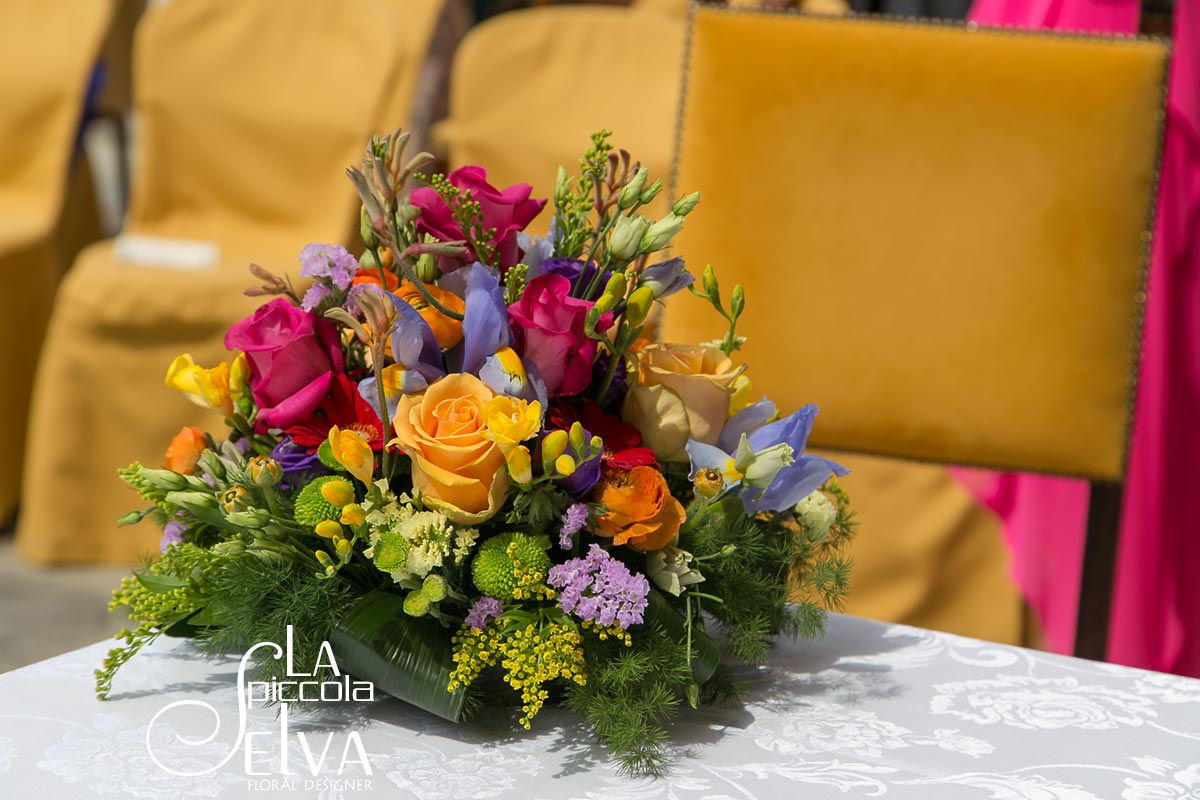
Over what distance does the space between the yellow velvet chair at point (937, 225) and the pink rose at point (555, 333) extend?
68cm

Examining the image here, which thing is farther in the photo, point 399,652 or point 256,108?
point 256,108

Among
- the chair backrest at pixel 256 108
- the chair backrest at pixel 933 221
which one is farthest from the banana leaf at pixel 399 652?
the chair backrest at pixel 256 108

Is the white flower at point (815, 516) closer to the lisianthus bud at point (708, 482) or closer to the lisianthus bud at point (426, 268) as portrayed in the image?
the lisianthus bud at point (708, 482)

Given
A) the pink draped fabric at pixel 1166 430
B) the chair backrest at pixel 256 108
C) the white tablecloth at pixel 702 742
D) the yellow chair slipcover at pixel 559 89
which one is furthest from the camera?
the chair backrest at pixel 256 108

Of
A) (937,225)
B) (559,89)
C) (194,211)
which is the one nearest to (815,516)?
(937,225)

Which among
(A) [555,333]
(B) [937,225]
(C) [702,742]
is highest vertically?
(B) [937,225]

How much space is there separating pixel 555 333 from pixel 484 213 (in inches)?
4.1

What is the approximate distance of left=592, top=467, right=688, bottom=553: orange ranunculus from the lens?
64 centimetres

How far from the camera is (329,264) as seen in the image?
67 centimetres

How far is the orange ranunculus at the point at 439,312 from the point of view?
67 cm

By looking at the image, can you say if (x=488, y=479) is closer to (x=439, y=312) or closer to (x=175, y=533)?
(x=439, y=312)

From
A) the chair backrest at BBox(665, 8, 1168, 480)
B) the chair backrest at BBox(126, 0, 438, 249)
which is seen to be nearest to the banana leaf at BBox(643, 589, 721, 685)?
the chair backrest at BBox(665, 8, 1168, 480)

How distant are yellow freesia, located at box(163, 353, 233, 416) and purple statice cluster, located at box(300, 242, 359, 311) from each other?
0.09 metres

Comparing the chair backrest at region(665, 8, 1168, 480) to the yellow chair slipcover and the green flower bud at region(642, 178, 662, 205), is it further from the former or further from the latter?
the yellow chair slipcover
